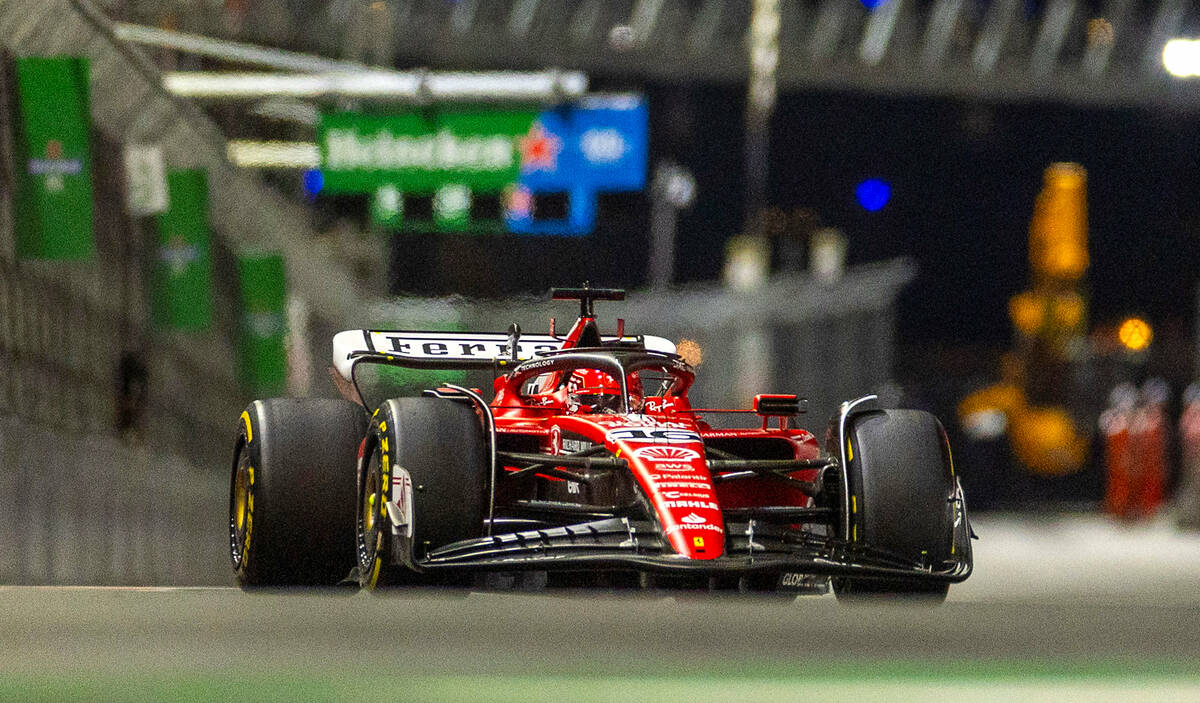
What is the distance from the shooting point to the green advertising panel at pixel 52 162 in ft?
43.8

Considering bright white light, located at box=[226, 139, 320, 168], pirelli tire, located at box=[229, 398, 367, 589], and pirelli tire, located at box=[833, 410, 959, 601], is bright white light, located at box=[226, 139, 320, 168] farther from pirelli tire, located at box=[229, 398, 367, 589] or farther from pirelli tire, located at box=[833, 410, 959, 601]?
pirelli tire, located at box=[833, 410, 959, 601]

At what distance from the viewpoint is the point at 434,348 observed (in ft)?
30.9

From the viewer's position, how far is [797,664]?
15.5ft

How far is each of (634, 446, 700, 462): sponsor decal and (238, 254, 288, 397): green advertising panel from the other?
1525cm

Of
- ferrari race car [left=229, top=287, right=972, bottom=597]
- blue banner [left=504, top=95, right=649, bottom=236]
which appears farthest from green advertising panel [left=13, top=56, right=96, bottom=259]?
blue banner [left=504, top=95, right=649, bottom=236]

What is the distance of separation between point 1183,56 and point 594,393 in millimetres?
17078

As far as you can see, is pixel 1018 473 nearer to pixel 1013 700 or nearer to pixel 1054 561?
pixel 1054 561

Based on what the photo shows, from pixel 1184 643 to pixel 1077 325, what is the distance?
37.1 metres

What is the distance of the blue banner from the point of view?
2025 cm

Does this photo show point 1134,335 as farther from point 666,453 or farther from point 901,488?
point 666,453

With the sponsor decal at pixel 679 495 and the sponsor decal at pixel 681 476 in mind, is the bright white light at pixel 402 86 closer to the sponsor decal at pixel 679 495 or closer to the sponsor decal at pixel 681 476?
the sponsor decal at pixel 681 476

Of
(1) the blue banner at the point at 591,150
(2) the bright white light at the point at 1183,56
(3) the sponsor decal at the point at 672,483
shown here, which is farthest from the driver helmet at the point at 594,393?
(2) the bright white light at the point at 1183,56

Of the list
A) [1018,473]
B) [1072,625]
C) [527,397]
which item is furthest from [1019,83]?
[1072,625]

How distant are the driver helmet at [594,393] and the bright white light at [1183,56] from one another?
1692 centimetres
